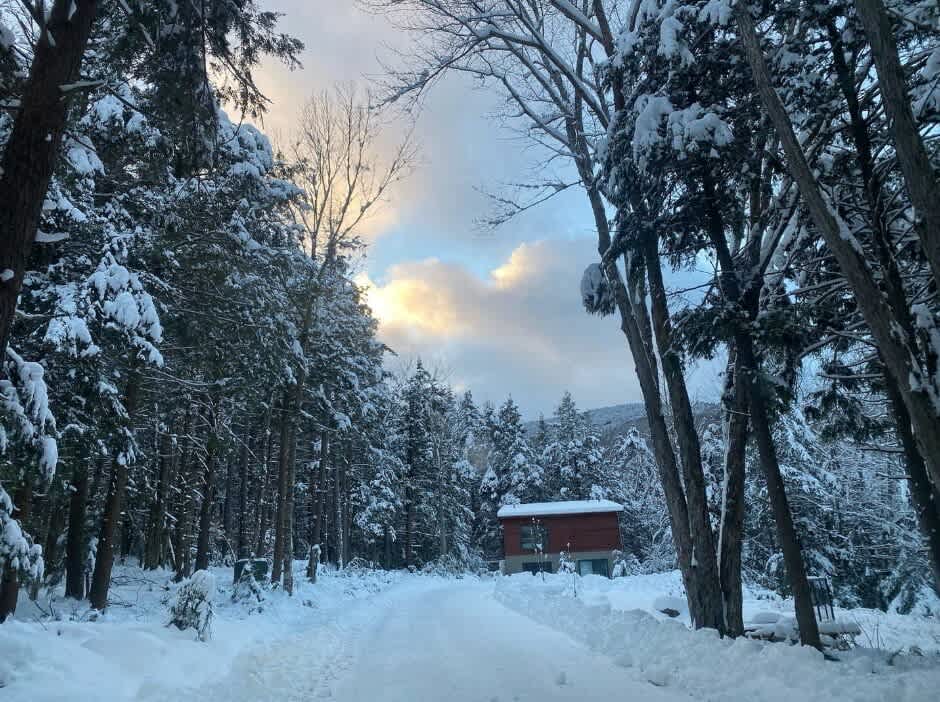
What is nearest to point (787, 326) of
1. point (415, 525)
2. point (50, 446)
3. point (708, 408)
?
point (50, 446)

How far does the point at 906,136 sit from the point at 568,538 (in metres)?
36.4

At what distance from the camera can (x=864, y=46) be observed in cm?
740

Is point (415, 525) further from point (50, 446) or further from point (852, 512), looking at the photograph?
point (50, 446)

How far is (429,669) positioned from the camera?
24.7 feet

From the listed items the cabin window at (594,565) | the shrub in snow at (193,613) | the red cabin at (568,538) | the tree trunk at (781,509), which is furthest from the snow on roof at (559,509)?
the shrub in snow at (193,613)

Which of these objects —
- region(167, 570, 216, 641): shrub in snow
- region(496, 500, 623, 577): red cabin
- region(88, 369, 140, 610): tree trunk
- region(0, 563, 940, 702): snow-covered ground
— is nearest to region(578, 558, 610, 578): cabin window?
region(496, 500, 623, 577): red cabin

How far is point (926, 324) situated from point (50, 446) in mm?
10233

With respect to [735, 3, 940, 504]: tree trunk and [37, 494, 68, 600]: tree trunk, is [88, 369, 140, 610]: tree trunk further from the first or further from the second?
[735, 3, 940, 504]: tree trunk

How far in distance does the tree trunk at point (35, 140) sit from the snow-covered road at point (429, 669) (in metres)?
4.21

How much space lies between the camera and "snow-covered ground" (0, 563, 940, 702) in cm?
516

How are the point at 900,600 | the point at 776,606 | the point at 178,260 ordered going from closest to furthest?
the point at 178,260
the point at 776,606
the point at 900,600

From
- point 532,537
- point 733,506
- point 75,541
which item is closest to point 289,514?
point 75,541

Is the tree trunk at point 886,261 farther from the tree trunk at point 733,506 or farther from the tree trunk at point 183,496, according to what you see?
the tree trunk at point 183,496

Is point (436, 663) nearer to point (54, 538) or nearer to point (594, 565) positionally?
point (54, 538)
